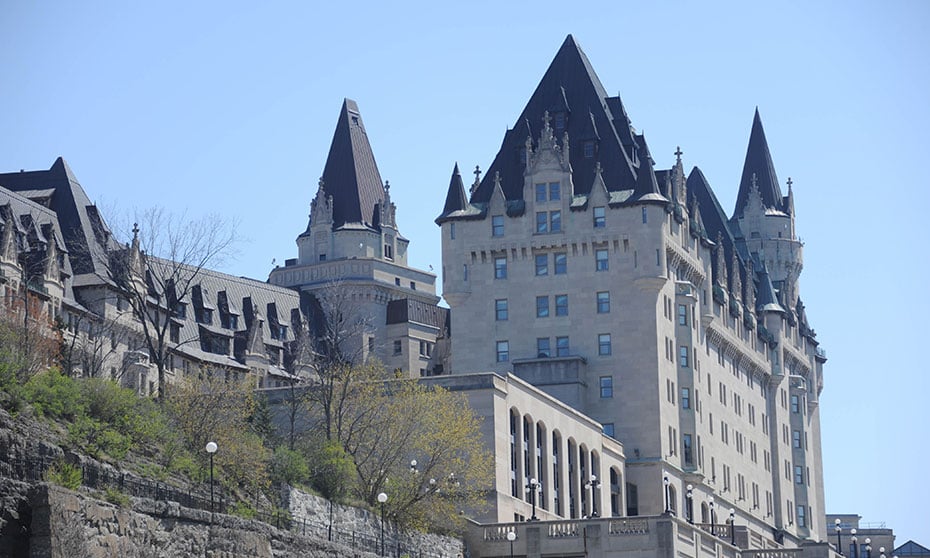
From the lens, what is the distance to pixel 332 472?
71125 millimetres

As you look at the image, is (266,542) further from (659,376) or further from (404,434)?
(659,376)

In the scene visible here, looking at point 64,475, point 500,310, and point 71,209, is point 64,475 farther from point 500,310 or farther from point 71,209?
point 71,209

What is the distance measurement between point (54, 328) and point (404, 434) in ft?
77.2

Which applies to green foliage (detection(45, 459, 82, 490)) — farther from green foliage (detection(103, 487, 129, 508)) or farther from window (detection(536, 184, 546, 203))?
window (detection(536, 184, 546, 203))

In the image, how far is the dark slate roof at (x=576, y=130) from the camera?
112750mm

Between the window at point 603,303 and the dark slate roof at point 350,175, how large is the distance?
61287 mm

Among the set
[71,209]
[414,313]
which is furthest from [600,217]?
[414,313]

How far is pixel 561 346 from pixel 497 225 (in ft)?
27.1

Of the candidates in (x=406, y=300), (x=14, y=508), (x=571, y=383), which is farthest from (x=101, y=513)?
(x=406, y=300)

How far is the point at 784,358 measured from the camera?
143 metres

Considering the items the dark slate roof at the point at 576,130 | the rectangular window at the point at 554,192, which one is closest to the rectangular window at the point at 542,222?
the rectangular window at the point at 554,192

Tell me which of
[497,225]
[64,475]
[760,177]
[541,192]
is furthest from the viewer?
[760,177]

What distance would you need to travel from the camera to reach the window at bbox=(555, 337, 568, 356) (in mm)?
109375

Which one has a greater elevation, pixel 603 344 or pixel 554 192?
pixel 554 192
